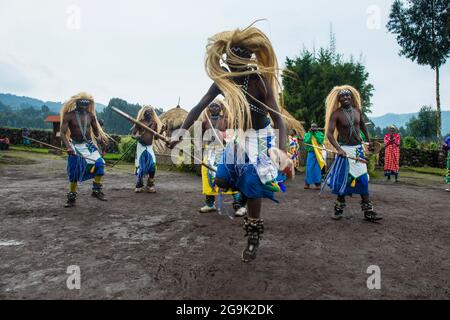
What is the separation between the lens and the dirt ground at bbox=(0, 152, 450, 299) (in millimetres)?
2541

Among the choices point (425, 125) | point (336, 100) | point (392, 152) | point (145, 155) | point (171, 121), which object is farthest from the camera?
point (425, 125)

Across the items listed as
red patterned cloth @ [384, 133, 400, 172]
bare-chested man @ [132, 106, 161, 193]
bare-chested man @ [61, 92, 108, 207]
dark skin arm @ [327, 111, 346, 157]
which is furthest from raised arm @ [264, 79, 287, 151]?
red patterned cloth @ [384, 133, 400, 172]

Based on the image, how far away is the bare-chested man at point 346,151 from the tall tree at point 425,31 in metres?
19.4

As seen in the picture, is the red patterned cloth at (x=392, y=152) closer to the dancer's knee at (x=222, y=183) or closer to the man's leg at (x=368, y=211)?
the man's leg at (x=368, y=211)

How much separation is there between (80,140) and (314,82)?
10196 millimetres

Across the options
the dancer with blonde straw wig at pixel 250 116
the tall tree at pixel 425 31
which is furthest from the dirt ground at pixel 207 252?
the tall tree at pixel 425 31

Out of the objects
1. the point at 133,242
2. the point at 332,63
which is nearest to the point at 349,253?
the point at 133,242

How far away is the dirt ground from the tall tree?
19749mm

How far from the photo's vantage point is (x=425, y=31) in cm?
2189

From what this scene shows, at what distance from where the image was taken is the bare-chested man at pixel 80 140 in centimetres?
588

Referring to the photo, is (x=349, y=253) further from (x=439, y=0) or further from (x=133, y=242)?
(x=439, y=0)

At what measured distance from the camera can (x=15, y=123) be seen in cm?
8900

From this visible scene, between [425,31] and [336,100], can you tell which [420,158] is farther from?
[336,100]

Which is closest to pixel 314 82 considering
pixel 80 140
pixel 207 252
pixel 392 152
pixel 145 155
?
pixel 392 152
